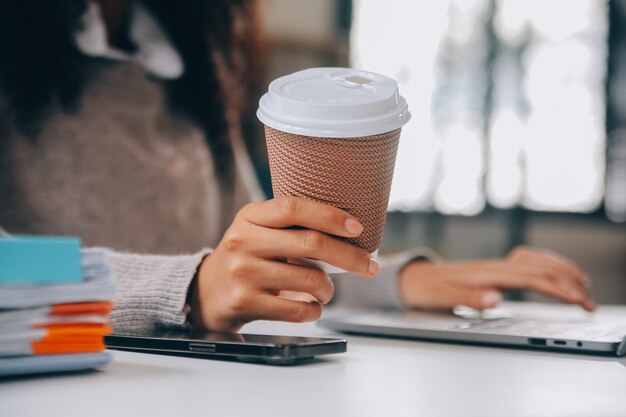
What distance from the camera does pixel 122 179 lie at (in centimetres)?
137

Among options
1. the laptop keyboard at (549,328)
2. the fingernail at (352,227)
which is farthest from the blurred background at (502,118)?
the fingernail at (352,227)

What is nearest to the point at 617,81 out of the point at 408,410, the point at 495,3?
the point at 495,3

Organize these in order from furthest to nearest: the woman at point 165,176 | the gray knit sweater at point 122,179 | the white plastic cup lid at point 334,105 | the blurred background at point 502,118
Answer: the blurred background at point 502,118 → the gray knit sweater at point 122,179 → the woman at point 165,176 → the white plastic cup lid at point 334,105

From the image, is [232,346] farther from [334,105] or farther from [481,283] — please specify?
[481,283]

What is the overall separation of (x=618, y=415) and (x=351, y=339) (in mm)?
364

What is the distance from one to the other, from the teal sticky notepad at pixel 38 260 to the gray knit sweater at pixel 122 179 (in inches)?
26.5

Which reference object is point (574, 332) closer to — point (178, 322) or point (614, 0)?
point (178, 322)

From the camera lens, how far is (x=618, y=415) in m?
0.46

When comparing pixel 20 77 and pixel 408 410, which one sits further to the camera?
pixel 20 77

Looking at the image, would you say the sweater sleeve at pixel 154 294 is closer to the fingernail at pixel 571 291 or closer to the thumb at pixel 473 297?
the thumb at pixel 473 297

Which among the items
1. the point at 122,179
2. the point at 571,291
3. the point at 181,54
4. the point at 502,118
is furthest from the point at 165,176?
the point at 502,118

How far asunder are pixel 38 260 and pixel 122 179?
0.90m

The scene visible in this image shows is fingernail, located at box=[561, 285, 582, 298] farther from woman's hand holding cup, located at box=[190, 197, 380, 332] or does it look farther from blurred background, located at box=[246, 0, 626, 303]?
blurred background, located at box=[246, 0, 626, 303]

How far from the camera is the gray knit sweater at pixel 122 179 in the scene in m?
1.27
